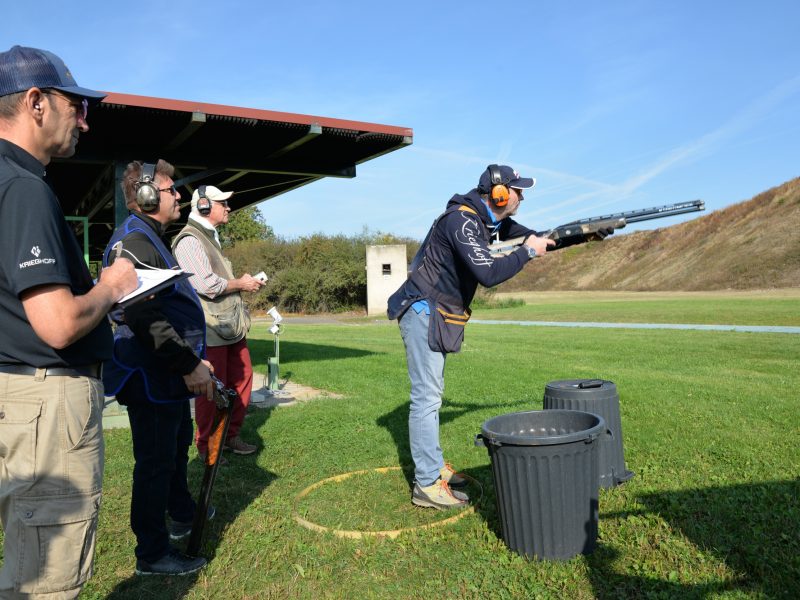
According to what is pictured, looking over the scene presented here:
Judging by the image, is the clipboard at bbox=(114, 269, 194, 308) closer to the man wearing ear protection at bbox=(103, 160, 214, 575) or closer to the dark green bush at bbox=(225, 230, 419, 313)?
the man wearing ear protection at bbox=(103, 160, 214, 575)

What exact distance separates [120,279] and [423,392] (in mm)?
2593

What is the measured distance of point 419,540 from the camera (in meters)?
3.93

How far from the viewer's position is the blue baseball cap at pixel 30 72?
2000 mm

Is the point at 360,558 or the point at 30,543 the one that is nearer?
the point at 30,543

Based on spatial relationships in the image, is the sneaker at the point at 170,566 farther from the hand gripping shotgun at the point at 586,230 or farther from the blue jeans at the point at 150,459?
the hand gripping shotgun at the point at 586,230

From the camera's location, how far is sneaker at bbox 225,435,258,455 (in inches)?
234

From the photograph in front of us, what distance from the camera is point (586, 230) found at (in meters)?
5.09

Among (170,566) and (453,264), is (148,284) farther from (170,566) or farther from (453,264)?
(453,264)

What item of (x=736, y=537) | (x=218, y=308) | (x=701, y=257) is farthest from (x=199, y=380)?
(x=701, y=257)

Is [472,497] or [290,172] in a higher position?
[290,172]

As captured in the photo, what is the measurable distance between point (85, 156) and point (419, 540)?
653cm

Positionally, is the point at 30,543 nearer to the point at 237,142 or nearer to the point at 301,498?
the point at 301,498

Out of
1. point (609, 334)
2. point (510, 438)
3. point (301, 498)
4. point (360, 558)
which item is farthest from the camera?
point (609, 334)

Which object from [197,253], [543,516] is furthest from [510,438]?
[197,253]
